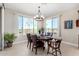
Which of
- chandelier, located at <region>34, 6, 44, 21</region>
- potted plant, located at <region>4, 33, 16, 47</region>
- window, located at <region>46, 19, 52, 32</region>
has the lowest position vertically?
potted plant, located at <region>4, 33, 16, 47</region>

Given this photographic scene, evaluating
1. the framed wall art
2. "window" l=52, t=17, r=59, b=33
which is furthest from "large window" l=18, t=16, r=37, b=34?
the framed wall art

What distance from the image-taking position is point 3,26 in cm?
464

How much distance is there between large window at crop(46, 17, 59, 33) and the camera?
4789 mm

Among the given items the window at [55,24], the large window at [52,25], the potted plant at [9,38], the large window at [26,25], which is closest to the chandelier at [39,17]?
the large window at [26,25]

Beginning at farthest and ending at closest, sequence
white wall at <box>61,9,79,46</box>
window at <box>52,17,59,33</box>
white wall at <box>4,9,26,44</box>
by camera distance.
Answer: white wall at <box>61,9,79,46</box> → window at <box>52,17,59,33</box> → white wall at <box>4,9,26,44</box>

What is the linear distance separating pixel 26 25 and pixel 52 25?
1.28 meters

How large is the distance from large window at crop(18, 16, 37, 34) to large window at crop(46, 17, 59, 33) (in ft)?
2.06

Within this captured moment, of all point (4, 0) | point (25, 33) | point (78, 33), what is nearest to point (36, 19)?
point (25, 33)

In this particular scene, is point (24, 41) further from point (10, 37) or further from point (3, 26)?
point (3, 26)

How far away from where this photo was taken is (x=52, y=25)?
4922 millimetres

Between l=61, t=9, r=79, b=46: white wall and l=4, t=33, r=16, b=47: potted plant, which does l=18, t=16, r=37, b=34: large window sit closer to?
l=4, t=33, r=16, b=47: potted plant

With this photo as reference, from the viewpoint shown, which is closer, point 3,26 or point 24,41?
point 3,26

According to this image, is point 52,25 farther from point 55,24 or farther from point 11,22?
point 11,22

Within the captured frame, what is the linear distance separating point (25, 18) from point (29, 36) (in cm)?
92
